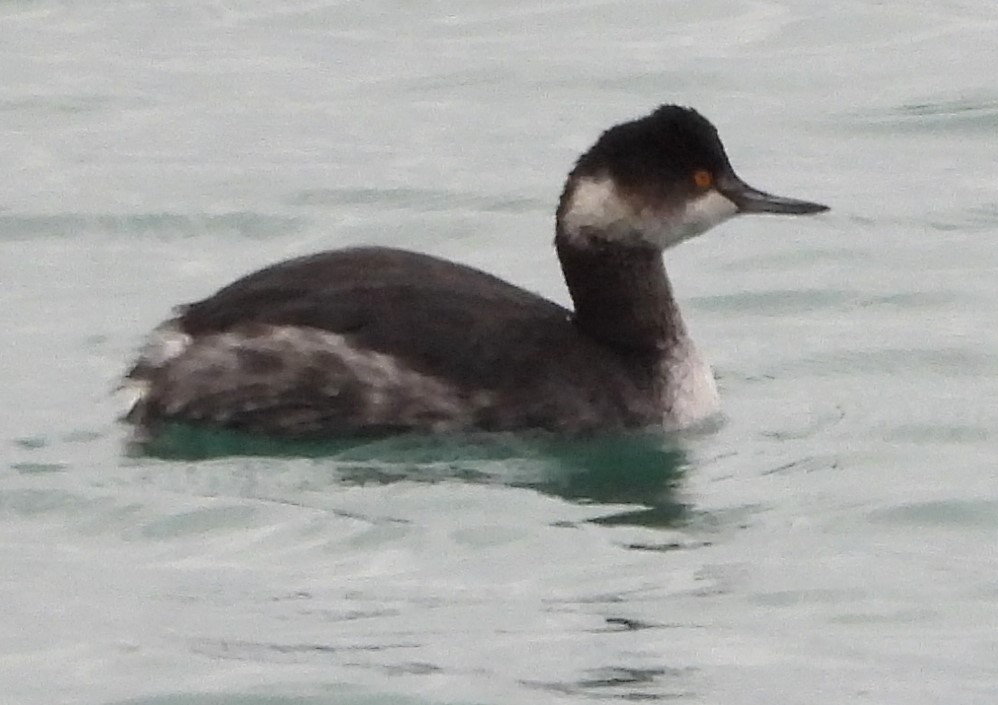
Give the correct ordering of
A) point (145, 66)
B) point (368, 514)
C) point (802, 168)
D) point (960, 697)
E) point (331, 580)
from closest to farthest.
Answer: point (960, 697), point (331, 580), point (368, 514), point (802, 168), point (145, 66)

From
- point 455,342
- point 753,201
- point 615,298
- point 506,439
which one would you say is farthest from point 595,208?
point 506,439

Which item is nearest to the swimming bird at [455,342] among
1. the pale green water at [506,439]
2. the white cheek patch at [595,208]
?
the white cheek patch at [595,208]

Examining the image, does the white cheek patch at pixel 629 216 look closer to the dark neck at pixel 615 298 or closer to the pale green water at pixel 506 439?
the dark neck at pixel 615 298

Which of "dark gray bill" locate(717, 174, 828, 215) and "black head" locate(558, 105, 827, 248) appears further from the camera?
"dark gray bill" locate(717, 174, 828, 215)

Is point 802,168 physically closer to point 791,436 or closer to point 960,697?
point 791,436

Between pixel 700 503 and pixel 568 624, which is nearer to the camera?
pixel 568 624

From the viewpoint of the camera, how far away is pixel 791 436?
1053cm

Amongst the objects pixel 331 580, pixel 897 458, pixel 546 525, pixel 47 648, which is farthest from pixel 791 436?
pixel 47 648

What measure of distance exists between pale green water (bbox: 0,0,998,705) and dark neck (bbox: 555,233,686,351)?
1.26ft

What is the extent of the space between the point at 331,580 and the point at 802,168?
19.9 feet

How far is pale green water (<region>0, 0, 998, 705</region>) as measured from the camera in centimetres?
841

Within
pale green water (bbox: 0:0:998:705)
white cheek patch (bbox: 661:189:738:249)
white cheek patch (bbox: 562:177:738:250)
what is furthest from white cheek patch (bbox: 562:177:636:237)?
pale green water (bbox: 0:0:998:705)

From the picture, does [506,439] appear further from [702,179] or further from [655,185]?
[702,179]

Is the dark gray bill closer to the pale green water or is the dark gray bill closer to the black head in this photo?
the black head
